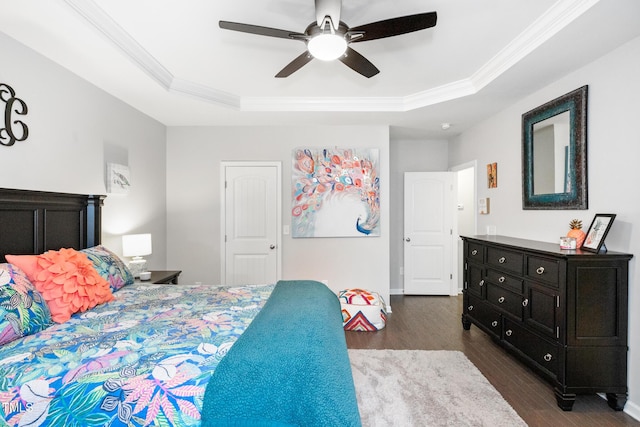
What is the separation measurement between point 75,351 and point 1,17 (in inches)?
84.5

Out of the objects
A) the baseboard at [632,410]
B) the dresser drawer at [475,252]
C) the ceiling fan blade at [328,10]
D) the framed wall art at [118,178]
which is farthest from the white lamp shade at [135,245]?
the baseboard at [632,410]

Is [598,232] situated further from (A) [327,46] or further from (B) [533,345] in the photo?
(A) [327,46]

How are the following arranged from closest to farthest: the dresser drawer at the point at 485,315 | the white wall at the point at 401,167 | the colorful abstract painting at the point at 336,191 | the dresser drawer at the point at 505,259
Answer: the dresser drawer at the point at 505,259 → the dresser drawer at the point at 485,315 → the colorful abstract painting at the point at 336,191 → the white wall at the point at 401,167

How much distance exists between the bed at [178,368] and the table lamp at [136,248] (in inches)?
49.1

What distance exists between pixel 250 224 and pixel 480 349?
309 cm

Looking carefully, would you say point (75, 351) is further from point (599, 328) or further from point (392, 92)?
point (392, 92)

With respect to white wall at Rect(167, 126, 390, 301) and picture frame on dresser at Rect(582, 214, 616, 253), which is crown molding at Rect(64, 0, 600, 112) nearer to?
white wall at Rect(167, 126, 390, 301)

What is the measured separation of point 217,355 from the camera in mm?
1336

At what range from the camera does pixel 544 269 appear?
7.78 feet

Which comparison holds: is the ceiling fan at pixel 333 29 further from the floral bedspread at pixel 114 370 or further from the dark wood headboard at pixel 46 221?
the dark wood headboard at pixel 46 221

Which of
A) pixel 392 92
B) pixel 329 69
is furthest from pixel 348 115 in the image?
pixel 329 69

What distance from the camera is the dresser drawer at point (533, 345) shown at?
2270 millimetres

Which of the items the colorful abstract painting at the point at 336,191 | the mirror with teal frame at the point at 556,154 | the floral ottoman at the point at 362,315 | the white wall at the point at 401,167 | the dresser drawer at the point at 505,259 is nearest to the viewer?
the mirror with teal frame at the point at 556,154

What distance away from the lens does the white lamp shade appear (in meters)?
3.12
